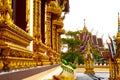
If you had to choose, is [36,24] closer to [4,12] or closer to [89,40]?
[4,12]

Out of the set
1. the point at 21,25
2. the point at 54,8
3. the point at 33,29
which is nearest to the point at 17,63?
the point at 21,25

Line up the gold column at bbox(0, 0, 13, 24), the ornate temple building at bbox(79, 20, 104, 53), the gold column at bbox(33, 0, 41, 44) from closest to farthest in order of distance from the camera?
the gold column at bbox(0, 0, 13, 24) → the gold column at bbox(33, 0, 41, 44) → the ornate temple building at bbox(79, 20, 104, 53)

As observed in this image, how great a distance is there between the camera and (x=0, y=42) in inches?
116

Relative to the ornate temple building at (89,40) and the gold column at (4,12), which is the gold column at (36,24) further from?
the ornate temple building at (89,40)

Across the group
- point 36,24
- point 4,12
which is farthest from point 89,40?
point 4,12

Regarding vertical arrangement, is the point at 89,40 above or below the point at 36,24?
above

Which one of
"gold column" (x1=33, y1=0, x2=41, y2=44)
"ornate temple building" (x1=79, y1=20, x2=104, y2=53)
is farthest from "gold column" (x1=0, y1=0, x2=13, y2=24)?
"ornate temple building" (x1=79, y1=20, x2=104, y2=53)

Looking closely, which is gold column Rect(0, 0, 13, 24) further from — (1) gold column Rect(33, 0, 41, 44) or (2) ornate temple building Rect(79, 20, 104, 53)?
(2) ornate temple building Rect(79, 20, 104, 53)

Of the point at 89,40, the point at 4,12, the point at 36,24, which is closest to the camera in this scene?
the point at 4,12

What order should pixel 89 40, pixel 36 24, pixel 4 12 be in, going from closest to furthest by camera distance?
pixel 4 12 < pixel 36 24 < pixel 89 40

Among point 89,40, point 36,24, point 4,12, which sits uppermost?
point 89,40

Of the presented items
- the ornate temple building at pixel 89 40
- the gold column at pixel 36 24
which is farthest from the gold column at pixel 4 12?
the ornate temple building at pixel 89 40

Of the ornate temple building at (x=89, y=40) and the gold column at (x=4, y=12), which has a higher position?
the ornate temple building at (x=89, y=40)

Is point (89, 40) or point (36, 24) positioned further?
point (89, 40)
